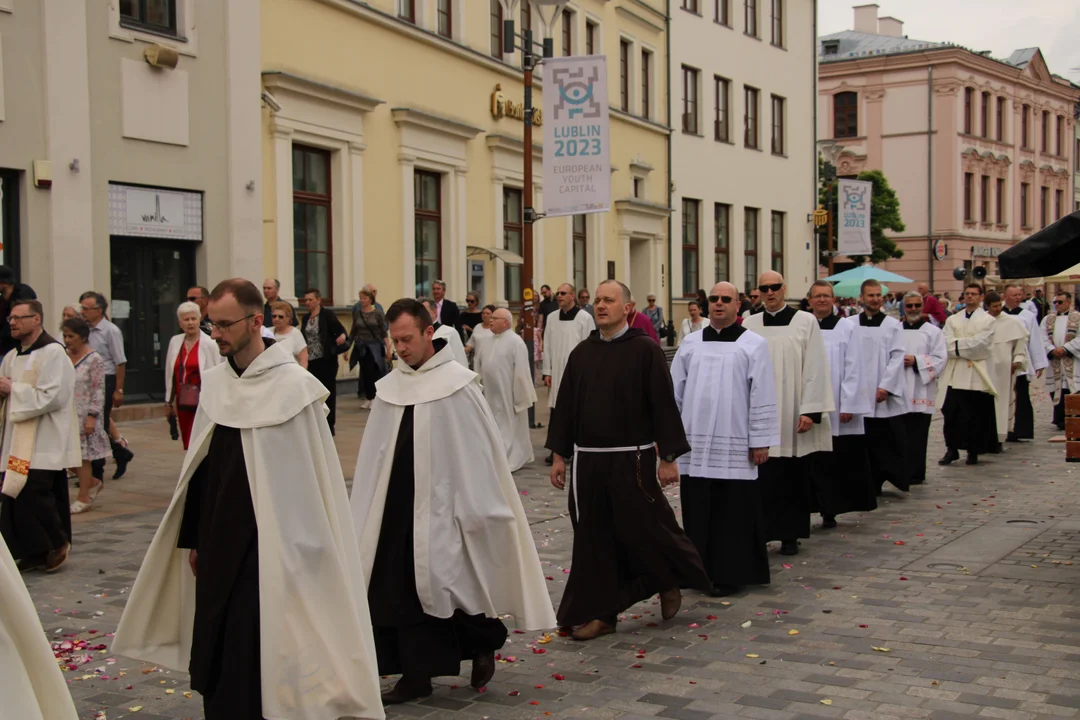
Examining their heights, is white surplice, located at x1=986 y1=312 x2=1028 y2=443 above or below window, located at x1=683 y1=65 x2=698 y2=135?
below

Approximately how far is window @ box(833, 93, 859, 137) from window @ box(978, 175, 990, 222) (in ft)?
21.7

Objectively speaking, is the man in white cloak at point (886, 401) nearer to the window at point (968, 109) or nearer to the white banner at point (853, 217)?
the white banner at point (853, 217)

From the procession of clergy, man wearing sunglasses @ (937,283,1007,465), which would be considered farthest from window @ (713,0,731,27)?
the procession of clergy

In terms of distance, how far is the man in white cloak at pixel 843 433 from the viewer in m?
9.98

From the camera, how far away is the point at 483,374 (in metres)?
13.7

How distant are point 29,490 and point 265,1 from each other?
12258mm

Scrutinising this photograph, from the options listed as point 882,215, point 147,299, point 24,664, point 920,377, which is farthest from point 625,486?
point 882,215

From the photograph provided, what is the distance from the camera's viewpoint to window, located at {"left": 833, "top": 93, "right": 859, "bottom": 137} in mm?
63531

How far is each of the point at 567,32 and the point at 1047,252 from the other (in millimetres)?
20978

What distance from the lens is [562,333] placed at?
14469mm

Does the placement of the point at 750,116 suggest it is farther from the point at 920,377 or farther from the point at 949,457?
the point at 920,377

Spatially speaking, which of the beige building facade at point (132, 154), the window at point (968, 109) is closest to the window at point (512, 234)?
the beige building facade at point (132, 154)

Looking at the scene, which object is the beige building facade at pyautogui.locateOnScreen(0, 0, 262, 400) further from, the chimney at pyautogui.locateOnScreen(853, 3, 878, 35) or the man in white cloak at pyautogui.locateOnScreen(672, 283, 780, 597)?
the chimney at pyautogui.locateOnScreen(853, 3, 878, 35)

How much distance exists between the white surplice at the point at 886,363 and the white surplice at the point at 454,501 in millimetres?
6450
